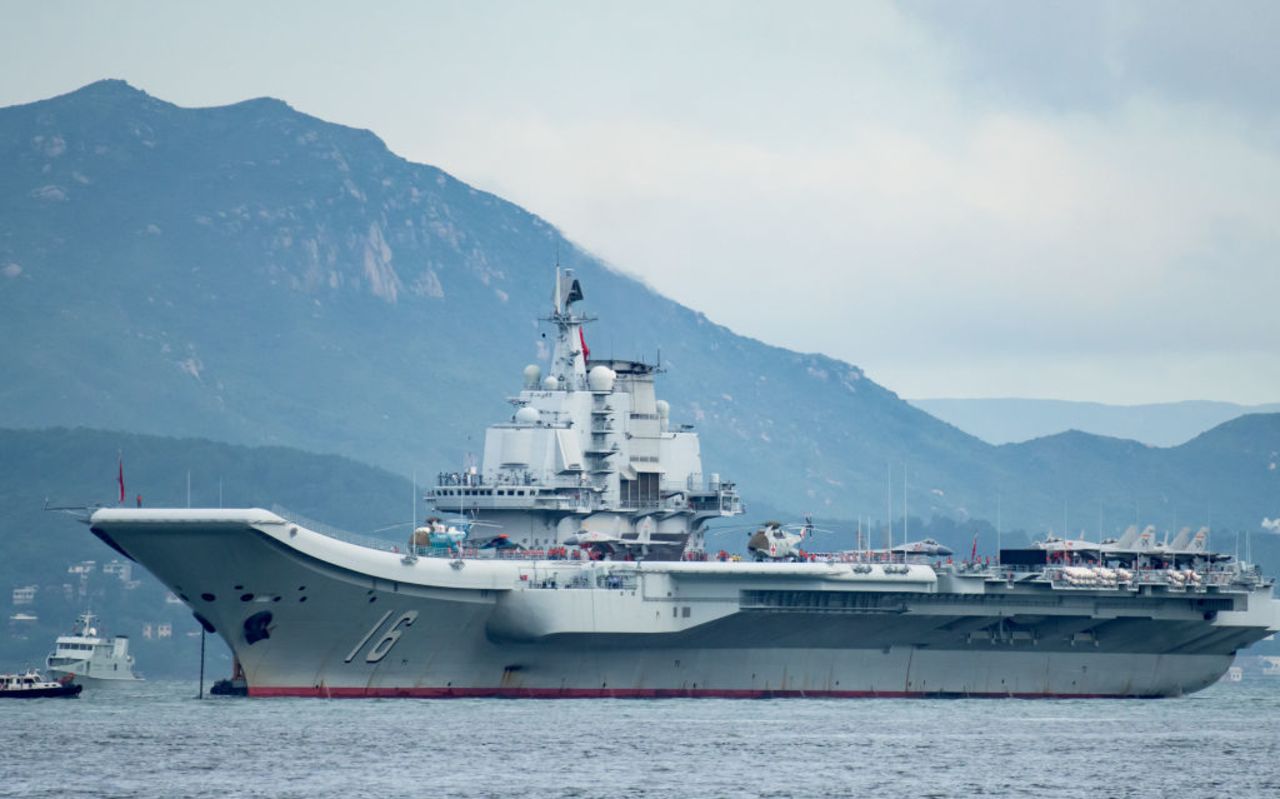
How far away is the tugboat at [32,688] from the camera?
6594 cm

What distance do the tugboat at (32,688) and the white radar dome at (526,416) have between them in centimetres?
1443

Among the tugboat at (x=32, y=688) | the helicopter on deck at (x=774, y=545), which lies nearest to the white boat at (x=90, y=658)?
the tugboat at (x=32, y=688)

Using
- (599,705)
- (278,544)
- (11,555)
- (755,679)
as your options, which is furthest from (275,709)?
(11,555)

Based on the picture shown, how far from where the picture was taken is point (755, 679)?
61.1 metres

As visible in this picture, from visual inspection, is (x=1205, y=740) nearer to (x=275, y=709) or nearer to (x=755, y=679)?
(x=755, y=679)

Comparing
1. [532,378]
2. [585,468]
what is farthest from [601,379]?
[585,468]

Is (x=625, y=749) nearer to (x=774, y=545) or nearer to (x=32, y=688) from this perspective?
(x=774, y=545)

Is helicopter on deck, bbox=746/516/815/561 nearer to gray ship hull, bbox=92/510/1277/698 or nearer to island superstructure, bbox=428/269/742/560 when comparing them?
island superstructure, bbox=428/269/742/560

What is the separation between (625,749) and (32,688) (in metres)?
25.0

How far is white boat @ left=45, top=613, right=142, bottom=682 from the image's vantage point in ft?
243

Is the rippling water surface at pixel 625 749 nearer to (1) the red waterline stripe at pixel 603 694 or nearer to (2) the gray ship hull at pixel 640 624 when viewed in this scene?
(1) the red waterline stripe at pixel 603 694

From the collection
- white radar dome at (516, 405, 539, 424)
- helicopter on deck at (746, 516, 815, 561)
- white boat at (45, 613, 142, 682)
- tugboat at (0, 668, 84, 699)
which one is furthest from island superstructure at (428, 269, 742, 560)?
white boat at (45, 613, 142, 682)

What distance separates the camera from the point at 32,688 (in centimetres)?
6606

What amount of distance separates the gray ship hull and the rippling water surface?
2.82ft
